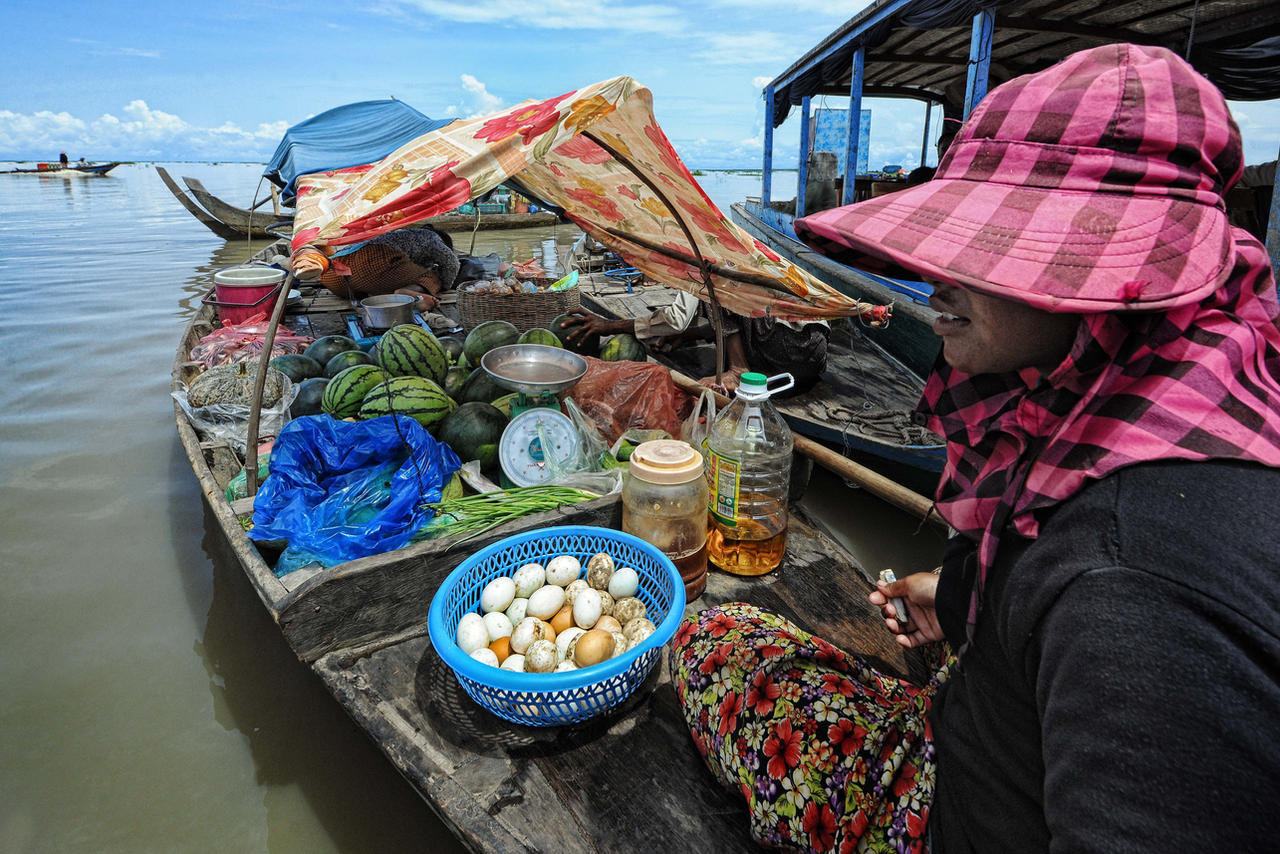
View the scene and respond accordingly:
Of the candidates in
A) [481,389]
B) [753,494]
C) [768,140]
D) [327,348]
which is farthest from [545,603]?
[768,140]

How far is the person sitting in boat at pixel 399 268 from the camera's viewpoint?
6863 millimetres

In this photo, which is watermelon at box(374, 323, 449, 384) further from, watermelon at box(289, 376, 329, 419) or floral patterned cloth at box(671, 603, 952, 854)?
floral patterned cloth at box(671, 603, 952, 854)

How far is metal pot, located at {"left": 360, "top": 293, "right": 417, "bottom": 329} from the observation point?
5.50 meters

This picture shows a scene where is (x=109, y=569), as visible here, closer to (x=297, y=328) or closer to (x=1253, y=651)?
(x=297, y=328)

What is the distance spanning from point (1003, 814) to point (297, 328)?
6761 millimetres

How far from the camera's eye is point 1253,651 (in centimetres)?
61

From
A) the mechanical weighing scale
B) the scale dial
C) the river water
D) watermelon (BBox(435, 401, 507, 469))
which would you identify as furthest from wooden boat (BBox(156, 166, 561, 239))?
the scale dial

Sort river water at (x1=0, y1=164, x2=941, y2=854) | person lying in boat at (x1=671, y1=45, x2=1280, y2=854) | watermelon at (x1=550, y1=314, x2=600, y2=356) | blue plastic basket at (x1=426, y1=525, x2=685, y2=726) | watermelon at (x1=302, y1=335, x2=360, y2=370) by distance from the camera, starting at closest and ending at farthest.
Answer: person lying in boat at (x1=671, y1=45, x2=1280, y2=854), blue plastic basket at (x1=426, y1=525, x2=685, y2=726), river water at (x1=0, y1=164, x2=941, y2=854), watermelon at (x1=302, y1=335, x2=360, y2=370), watermelon at (x1=550, y1=314, x2=600, y2=356)

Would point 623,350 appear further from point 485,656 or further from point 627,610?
point 485,656

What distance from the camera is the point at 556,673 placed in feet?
5.18

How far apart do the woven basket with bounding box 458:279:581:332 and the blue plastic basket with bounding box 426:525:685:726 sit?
352 cm

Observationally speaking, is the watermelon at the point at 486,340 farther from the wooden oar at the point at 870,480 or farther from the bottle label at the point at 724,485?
the bottle label at the point at 724,485

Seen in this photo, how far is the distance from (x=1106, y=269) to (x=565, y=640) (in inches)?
62.1

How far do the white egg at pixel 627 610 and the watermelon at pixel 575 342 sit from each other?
9.92 feet
